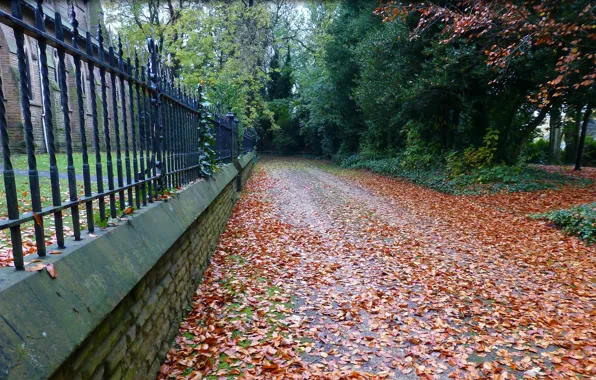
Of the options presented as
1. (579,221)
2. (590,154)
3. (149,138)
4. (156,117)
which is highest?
(156,117)

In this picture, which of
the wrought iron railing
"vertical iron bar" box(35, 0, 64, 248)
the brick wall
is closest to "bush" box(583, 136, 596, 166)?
the wrought iron railing

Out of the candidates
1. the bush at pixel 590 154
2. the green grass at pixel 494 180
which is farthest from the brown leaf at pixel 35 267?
the bush at pixel 590 154

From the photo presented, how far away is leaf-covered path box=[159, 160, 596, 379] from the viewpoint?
312 cm

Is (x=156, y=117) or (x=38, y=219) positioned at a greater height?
(x=156, y=117)

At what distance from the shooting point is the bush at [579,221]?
6.42m

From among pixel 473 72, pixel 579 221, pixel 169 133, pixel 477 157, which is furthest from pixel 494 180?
pixel 169 133

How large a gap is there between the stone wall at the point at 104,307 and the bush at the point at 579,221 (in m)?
7.00

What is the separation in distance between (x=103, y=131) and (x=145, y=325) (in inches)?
73.4

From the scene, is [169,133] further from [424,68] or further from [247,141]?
[247,141]

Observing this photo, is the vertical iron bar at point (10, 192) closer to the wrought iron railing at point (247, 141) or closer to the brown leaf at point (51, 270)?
the brown leaf at point (51, 270)

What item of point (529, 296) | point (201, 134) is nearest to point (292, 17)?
point (201, 134)

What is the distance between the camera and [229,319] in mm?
3818

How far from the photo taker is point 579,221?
6.87m

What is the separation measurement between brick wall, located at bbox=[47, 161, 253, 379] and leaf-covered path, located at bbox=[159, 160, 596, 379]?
0.24 metres
